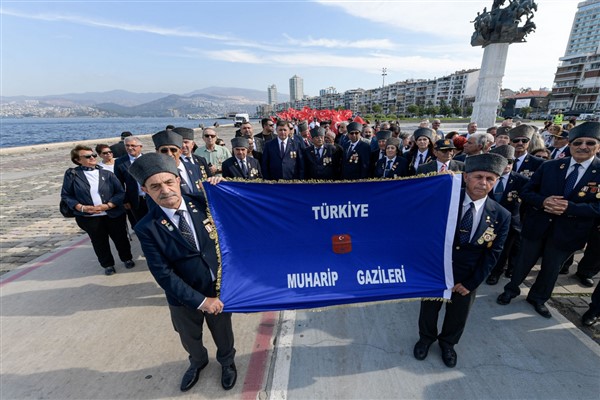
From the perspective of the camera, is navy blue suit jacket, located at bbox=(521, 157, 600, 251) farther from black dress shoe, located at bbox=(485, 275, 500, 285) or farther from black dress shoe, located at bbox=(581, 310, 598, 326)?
black dress shoe, located at bbox=(485, 275, 500, 285)

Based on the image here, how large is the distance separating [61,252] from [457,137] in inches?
328

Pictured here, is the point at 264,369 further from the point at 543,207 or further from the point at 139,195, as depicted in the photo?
the point at 543,207

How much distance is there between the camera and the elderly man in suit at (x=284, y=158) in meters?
5.85

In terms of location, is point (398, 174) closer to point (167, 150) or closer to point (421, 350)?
point (421, 350)

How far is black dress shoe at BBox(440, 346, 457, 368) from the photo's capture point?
294 cm

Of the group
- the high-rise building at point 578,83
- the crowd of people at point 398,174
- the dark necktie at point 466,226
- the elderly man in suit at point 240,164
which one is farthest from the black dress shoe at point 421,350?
the high-rise building at point 578,83

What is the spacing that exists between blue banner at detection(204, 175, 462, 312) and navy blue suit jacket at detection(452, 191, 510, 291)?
0.35ft

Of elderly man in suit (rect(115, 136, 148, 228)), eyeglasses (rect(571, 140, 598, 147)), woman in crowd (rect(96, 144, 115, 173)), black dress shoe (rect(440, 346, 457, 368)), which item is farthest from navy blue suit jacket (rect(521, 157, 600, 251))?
woman in crowd (rect(96, 144, 115, 173))

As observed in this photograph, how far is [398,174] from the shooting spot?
522 cm

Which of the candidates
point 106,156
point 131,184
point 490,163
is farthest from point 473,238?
point 106,156

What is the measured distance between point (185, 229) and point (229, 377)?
1610 millimetres

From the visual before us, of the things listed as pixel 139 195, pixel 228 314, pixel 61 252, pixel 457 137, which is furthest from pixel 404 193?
pixel 61 252

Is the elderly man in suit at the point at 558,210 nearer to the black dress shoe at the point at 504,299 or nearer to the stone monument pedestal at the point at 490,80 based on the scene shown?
the black dress shoe at the point at 504,299

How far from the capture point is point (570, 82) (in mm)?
88875
